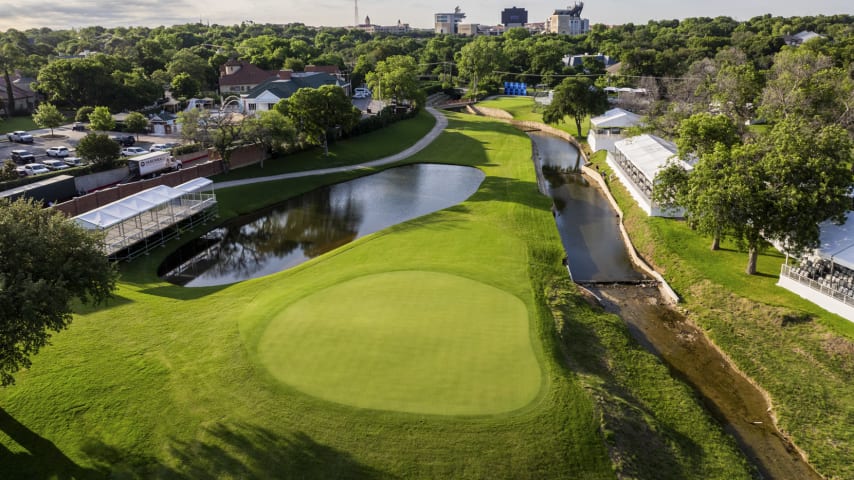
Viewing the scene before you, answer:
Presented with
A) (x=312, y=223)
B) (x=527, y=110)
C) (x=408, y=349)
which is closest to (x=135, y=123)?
(x=312, y=223)

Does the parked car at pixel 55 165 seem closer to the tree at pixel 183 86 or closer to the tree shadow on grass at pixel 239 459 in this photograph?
the tree at pixel 183 86

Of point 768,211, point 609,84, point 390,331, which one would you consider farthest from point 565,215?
point 609,84

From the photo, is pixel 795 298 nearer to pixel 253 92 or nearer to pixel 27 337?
pixel 27 337

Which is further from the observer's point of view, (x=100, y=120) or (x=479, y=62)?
(x=479, y=62)

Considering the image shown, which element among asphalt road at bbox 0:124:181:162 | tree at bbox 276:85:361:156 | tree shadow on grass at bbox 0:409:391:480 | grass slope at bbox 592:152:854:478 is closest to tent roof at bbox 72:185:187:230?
tree shadow on grass at bbox 0:409:391:480

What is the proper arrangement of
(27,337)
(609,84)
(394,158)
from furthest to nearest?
1. (609,84)
2. (394,158)
3. (27,337)

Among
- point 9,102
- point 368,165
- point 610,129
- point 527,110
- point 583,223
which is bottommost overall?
point 583,223

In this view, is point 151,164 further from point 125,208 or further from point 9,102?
point 9,102
